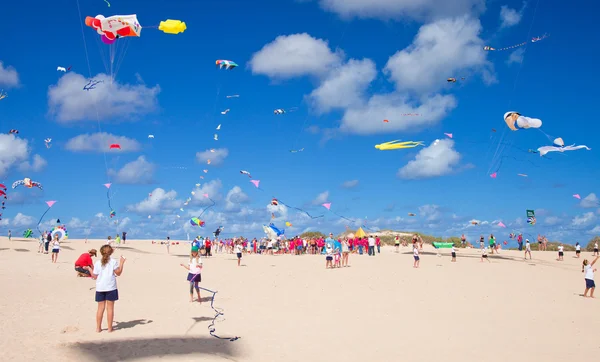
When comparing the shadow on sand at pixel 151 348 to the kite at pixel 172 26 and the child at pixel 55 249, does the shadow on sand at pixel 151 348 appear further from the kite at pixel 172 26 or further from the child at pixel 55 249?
the child at pixel 55 249

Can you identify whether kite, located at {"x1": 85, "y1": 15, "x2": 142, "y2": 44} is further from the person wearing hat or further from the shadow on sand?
the shadow on sand

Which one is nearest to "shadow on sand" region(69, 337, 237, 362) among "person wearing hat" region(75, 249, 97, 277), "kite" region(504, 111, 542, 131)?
"person wearing hat" region(75, 249, 97, 277)

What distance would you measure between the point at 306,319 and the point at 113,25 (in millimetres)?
11796

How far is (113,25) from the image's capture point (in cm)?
1529

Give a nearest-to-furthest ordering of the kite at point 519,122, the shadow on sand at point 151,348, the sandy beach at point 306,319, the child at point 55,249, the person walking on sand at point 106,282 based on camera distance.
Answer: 1. the shadow on sand at point 151,348
2. the sandy beach at point 306,319
3. the person walking on sand at point 106,282
4. the kite at point 519,122
5. the child at point 55,249

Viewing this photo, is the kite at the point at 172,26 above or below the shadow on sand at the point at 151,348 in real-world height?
above

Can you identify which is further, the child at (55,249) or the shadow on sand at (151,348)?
the child at (55,249)

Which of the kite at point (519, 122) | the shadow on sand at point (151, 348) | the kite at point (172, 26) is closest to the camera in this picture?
the shadow on sand at point (151, 348)

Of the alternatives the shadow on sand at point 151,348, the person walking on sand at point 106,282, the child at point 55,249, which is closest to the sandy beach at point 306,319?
the shadow on sand at point 151,348

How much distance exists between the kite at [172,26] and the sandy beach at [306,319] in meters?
8.74

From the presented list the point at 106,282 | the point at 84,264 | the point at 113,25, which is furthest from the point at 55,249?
the point at 106,282

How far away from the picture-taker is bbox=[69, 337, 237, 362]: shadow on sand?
7.24 meters

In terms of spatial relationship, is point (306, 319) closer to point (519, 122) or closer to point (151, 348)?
point (151, 348)

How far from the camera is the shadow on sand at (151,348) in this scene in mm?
7238
